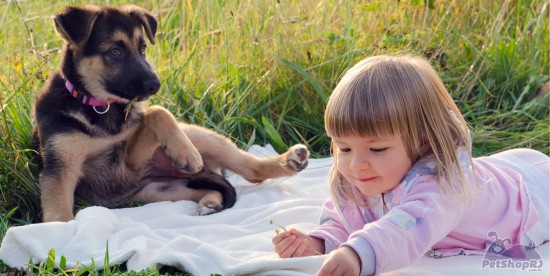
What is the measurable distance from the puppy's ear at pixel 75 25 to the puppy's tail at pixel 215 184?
0.97 meters

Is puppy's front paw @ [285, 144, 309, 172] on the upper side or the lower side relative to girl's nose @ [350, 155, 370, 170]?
lower

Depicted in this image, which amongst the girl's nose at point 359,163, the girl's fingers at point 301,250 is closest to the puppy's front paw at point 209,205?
the girl's fingers at point 301,250

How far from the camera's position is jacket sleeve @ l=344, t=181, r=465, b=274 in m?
2.65

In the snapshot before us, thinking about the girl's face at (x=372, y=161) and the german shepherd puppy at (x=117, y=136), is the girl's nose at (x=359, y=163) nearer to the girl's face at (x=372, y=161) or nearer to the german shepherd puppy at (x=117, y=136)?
the girl's face at (x=372, y=161)

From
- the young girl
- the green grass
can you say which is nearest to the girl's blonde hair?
the young girl

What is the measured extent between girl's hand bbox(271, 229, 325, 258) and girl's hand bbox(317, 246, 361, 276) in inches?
21.3

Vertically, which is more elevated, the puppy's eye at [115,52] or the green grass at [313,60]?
the puppy's eye at [115,52]

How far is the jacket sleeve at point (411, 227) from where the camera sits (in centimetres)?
265

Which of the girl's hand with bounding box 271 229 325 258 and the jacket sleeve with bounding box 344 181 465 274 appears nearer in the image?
the jacket sleeve with bounding box 344 181 465 274

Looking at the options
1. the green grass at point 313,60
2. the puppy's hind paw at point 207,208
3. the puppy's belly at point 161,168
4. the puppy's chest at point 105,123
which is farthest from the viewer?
the green grass at point 313,60

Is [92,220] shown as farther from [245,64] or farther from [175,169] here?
[245,64]

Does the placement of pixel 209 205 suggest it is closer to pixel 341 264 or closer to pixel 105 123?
pixel 105 123

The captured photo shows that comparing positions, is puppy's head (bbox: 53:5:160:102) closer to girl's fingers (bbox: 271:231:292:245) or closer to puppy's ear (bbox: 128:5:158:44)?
puppy's ear (bbox: 128:5:158:44)

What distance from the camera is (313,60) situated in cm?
569
